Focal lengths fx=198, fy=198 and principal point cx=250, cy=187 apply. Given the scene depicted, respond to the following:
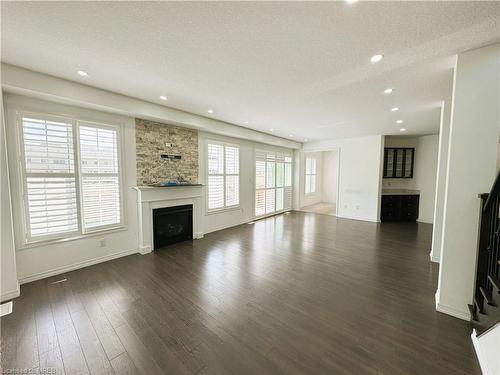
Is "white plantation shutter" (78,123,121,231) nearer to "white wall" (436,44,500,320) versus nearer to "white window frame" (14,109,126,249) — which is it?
"white window frame" (14,109,126,249)

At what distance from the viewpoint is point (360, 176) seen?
700 centimetres

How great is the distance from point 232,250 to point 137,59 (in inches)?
138

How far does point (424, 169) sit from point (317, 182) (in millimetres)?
4580

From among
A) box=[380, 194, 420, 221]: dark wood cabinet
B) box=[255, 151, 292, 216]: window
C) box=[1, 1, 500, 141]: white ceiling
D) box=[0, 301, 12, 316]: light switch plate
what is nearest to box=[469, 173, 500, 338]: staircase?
box=[1, 1, 500, 141]: white ceiling

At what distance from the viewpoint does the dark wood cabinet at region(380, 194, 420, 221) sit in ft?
21.9

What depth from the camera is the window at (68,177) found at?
288 cm

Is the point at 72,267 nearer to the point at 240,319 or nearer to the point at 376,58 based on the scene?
the point at 240,319

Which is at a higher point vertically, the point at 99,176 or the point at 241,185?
the point at 99,176

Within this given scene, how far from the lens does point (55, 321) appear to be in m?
2.15

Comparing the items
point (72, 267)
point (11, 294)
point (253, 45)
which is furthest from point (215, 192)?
point (253, 45)

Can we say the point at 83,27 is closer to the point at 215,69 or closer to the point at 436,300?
the point at 215,69

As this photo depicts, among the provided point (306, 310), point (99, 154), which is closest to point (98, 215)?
point (99, 154)

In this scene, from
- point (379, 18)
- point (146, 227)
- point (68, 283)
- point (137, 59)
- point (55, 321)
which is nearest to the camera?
point (379, 18)

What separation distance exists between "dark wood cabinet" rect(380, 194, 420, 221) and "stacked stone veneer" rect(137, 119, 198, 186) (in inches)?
247
